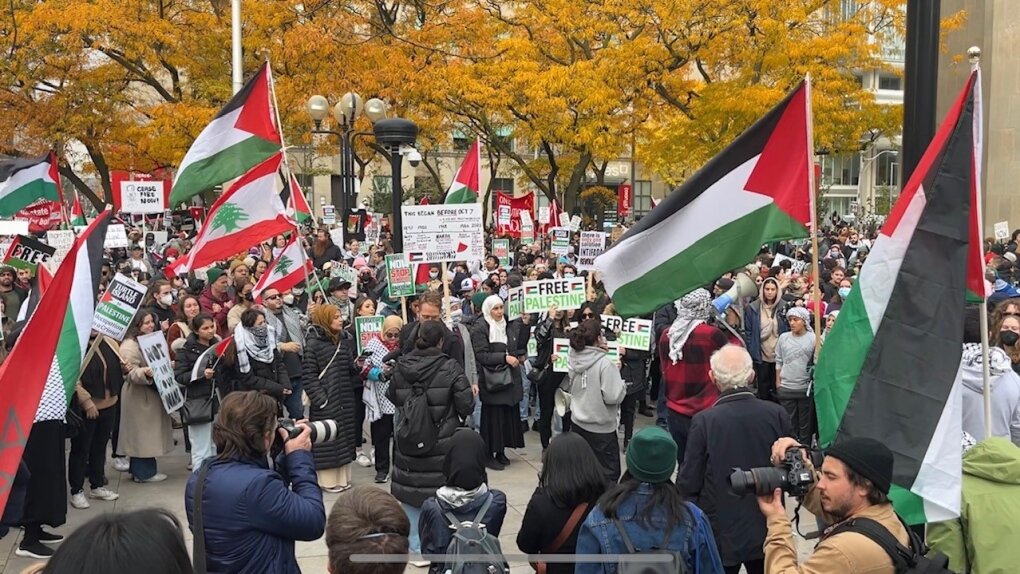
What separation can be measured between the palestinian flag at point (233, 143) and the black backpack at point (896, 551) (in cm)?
777

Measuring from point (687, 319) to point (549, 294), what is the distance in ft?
8.43

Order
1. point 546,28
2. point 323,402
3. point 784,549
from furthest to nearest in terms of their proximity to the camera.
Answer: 1. point 546,28
2. point 323,402
3. point 784,549

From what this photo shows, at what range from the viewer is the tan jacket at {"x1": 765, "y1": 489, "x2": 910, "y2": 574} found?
3062 millimetres

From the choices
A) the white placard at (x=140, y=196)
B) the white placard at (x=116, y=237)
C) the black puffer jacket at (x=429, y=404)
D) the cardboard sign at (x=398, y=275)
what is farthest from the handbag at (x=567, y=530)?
the white placard at (x=140, y=196)

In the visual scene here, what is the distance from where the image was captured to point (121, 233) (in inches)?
664

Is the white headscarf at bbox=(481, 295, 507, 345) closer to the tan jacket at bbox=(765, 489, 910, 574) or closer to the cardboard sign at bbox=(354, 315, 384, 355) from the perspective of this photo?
→ the cardboard sign at bbox=(354, 315, 384, 355)

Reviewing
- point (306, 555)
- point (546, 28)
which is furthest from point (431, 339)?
point (546, 28)

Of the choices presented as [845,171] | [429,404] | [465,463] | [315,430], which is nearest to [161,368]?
[429,404]

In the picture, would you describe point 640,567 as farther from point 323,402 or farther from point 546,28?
point 546,28

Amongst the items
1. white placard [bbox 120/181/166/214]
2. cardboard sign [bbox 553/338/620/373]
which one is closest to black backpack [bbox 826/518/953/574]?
cardboard sign [bbox 553/338/620/373]

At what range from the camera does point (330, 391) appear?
8500 mm

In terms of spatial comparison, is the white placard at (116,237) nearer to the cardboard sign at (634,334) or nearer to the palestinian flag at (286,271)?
the palestinian flag at (286,271)

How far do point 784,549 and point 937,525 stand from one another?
3.43 ft

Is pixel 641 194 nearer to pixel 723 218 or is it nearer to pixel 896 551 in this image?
pixel 723 218
